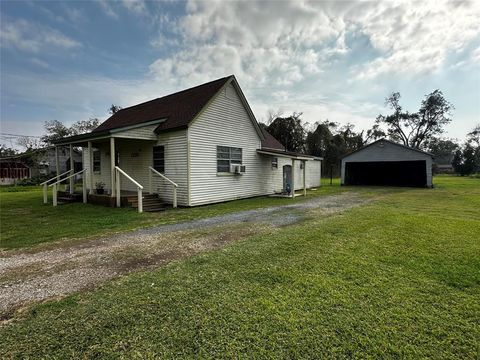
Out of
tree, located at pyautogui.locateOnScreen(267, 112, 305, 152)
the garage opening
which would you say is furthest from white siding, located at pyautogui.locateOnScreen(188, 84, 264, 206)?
tree, located at pyautogui.locateOnScreen(267, 112, 305, 152)

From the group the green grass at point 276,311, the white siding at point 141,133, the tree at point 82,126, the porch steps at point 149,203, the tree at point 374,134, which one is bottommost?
the green grass at point 276,311

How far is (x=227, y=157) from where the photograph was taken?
12984 mm

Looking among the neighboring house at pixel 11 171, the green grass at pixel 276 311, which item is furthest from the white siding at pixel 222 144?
the neighboring house at pixel 11 171

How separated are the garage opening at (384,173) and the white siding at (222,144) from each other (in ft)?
43.9

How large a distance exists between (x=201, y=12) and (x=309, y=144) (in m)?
25.4

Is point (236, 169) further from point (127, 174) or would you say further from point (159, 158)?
point (127, 174)

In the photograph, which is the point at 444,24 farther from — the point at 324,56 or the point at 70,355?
the point at 70,355

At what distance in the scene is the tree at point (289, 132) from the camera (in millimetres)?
33344

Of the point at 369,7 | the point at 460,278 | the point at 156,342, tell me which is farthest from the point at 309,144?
the point at 156,342

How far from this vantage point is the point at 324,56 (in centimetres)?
1580

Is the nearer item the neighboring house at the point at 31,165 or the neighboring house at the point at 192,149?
the neighboring house at the point at 192,149

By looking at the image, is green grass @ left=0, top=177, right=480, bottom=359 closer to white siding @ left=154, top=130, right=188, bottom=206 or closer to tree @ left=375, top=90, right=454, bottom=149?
white siding @ left=154, top=130, right=188, bottom=206

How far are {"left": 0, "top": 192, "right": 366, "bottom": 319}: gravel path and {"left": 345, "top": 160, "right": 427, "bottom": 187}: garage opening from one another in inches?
821

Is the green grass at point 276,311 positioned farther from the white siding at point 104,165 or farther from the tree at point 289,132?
the tree at point 289,132
